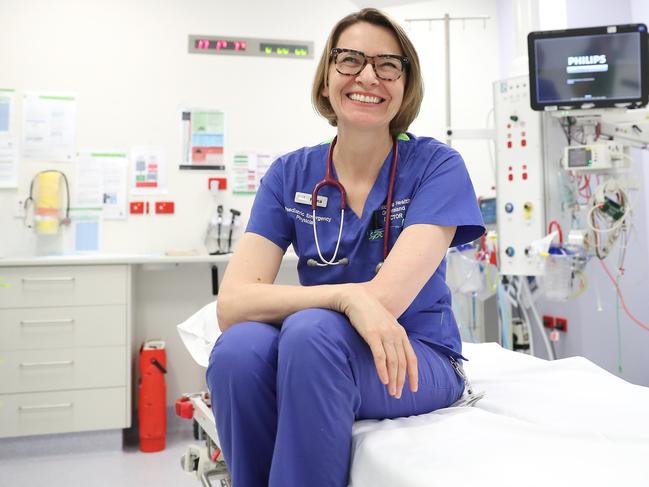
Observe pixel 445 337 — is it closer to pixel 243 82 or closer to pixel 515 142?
pixel 515 142

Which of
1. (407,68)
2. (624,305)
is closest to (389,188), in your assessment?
(407,68)

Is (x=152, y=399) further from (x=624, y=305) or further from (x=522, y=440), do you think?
(x=624, y=305)

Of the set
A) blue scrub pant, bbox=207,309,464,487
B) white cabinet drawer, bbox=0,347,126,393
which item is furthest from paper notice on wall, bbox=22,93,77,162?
blue scrub pant, bbox=207,309,464,487

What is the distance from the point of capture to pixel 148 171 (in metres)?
3.21

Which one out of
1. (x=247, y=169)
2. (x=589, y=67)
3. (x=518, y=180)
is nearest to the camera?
(x=589, y=67)

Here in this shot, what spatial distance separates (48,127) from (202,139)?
826mm

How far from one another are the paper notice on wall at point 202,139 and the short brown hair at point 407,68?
1.94 m

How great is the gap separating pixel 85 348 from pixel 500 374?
6.67 feet

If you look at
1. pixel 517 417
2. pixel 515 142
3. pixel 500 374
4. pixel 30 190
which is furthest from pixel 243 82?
pixel 517 417

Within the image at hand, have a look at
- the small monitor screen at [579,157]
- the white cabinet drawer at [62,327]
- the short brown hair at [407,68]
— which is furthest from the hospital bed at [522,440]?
the white cabinet drawer at [62,327]

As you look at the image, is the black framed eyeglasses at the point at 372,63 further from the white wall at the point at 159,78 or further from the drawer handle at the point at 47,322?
the white wall at the point at 159,78

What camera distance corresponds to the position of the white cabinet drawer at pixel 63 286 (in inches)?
104

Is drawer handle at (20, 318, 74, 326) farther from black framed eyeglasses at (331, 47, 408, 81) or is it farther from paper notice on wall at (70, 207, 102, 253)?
black framed eyeglasses at (331, 47, 408, 81)

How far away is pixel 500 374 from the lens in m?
1.43
